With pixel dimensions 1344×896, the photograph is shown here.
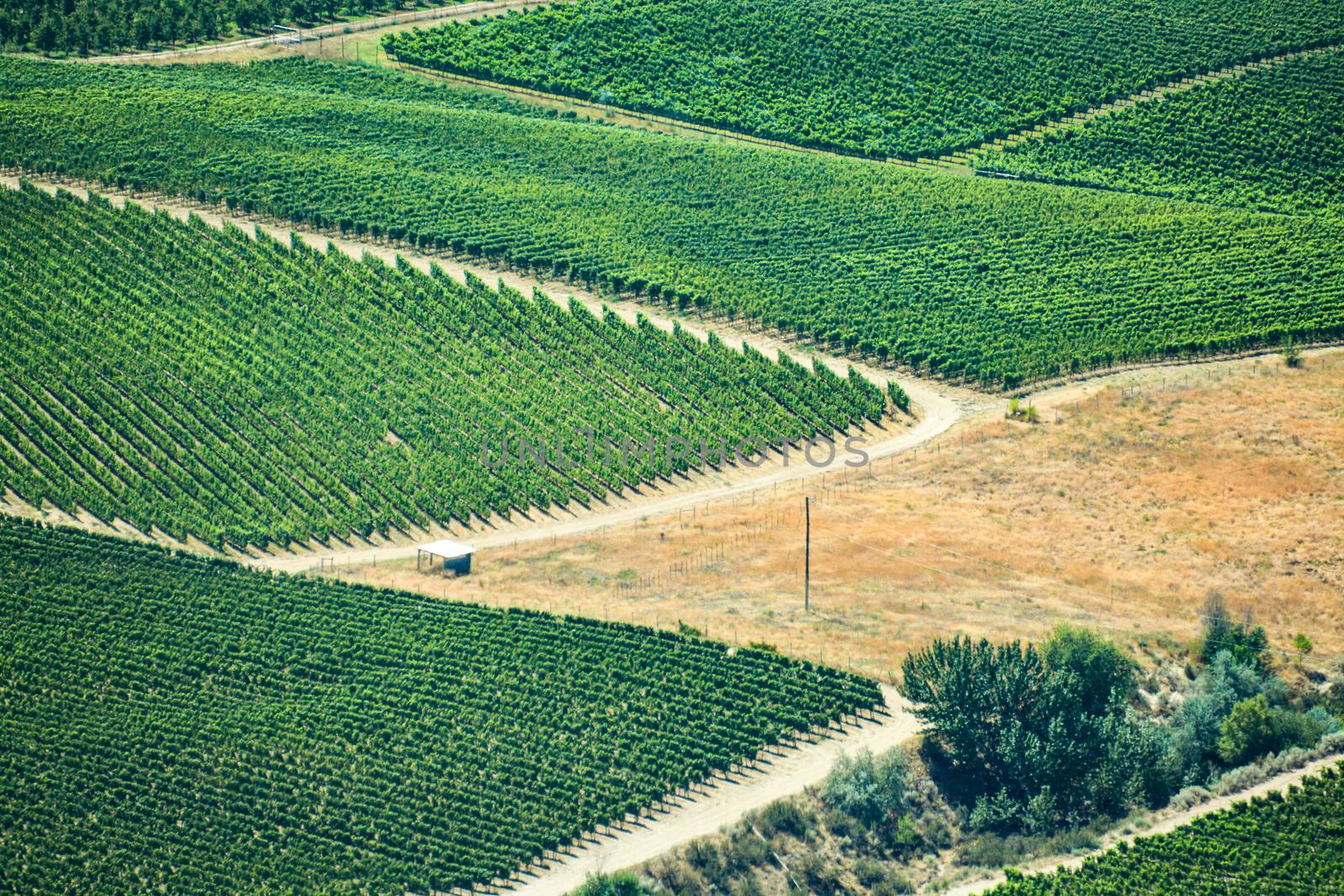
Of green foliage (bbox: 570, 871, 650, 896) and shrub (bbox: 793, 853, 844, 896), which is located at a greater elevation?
green foliage (bbox: 570, 871, 650, 896)

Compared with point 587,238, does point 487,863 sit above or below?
below

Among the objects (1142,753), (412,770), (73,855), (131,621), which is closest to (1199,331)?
(1142,753)

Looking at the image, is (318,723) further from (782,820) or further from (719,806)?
(782,820)

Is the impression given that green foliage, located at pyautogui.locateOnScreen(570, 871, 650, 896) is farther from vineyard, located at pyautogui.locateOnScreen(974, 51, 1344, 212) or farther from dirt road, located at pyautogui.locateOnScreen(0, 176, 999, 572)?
vineyard, located at pyautogui.locateOnScreen(974, 51, 1344, 212)

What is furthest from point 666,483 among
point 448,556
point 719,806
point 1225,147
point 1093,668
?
point 1225,147

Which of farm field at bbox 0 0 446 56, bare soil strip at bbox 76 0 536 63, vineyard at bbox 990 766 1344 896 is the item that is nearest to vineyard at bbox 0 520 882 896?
vineyard at bbox 990 766 1344 896

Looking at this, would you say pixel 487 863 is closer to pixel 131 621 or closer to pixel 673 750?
pixel 673 750

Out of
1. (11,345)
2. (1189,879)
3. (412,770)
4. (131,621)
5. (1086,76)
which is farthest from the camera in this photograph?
(1086,76)
